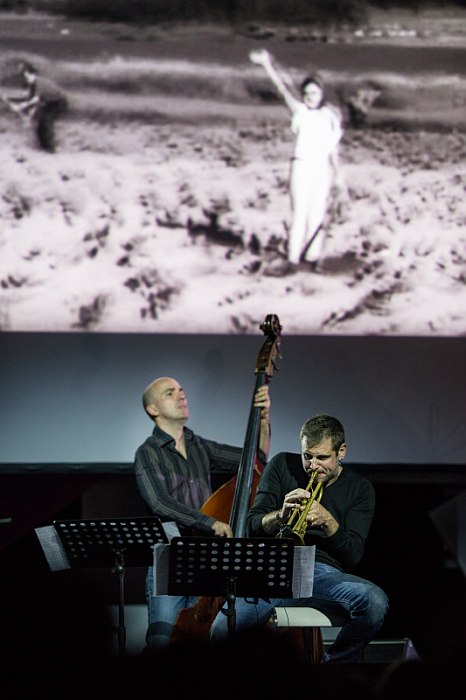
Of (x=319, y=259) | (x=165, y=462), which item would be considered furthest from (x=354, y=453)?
(x=165, y=462)

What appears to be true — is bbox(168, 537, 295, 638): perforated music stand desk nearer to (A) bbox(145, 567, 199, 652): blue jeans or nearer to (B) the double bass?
(B) the double bass

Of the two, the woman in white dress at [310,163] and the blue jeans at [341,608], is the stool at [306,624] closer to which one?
the blue jeans at [341,608]

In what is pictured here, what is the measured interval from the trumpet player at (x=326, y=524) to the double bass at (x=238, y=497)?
134 millimetres

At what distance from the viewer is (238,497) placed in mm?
4355

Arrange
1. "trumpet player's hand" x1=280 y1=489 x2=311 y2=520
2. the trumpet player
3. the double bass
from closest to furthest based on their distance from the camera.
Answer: "trumpet player's hand" x1=280 y1=489 x2=311 y2=520, the trumpet player, the double bass

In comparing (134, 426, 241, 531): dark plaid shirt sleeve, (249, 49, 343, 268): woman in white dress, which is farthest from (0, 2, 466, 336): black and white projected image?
(134, 426, 241, 531): dark plaid shirt sleeve

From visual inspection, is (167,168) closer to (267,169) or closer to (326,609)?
(267,169)

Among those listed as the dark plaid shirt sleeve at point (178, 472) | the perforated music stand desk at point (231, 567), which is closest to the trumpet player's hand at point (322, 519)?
the perforated music stand desk at point (231, 567)

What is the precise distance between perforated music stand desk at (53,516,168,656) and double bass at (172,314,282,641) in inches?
13.7

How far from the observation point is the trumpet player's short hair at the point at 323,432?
161 inches

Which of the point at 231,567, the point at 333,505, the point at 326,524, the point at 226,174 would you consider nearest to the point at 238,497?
the point at 333,505

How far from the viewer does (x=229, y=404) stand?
5.97 metres

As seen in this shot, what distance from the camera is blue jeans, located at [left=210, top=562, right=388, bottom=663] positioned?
3951 millimetres

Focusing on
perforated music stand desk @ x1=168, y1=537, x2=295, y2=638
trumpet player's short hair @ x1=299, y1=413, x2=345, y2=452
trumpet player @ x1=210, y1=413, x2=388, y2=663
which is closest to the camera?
perforated music stand desk @ x1=168, y1=537, x2=295, y2=638
